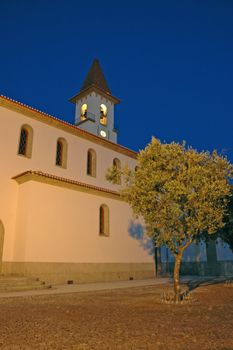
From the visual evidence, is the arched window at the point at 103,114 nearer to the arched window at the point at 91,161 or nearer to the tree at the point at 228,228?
the arched window at the point at 91,161

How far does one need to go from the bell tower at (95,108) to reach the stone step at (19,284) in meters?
22.4

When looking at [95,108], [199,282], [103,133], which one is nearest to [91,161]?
[103,133]

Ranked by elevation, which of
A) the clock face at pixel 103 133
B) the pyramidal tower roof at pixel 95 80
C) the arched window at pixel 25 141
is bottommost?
the arched window at pixel 25 141

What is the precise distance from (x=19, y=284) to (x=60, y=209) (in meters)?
5.60

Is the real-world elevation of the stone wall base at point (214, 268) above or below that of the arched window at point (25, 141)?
below

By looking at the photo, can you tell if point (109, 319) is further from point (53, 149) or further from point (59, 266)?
point (53, 149)

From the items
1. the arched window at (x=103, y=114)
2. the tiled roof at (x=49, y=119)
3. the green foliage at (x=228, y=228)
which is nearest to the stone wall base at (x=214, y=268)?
the green foliage at (x=228, y=228)

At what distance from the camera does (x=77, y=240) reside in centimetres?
2002

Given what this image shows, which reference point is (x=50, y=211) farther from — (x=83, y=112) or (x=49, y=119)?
(x=83, y=112)

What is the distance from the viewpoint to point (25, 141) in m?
21.0

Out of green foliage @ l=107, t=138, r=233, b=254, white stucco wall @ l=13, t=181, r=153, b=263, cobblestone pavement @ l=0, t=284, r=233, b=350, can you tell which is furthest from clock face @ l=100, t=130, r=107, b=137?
cobblestone pavement @ l=0, t=284, r=233, b=350

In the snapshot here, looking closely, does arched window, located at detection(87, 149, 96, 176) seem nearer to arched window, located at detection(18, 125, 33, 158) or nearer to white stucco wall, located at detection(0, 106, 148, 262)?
white stucco wall, located at detection(0, 106, 148, 262)

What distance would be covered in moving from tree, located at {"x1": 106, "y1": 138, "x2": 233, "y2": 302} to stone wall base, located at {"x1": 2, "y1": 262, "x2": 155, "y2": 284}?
8156 mm

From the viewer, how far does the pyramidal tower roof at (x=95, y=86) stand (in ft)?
127
